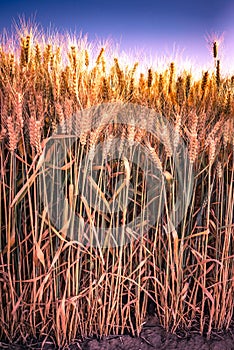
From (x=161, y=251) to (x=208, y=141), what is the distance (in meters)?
0.51

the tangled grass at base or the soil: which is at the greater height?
the tangled grass at base

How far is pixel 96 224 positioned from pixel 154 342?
0.55 meters

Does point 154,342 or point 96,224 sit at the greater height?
point 96,224

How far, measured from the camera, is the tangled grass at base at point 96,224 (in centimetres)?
175

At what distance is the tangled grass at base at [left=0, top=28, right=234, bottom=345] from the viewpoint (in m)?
1.75

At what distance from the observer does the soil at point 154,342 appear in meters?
1.85

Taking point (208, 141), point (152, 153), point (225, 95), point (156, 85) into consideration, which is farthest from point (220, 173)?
point (156, 85)

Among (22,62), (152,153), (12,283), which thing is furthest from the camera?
(22,62)

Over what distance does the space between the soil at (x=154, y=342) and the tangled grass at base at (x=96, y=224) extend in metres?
0.04

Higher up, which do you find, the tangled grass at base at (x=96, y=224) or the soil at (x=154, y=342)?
the tangled grass at base at (x=96, y=224)

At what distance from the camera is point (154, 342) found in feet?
6.32

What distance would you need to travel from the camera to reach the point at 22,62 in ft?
7.00

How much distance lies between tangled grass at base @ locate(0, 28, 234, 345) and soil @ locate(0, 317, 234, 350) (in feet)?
0.12

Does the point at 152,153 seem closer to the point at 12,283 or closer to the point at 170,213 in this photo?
the point at 170,213
